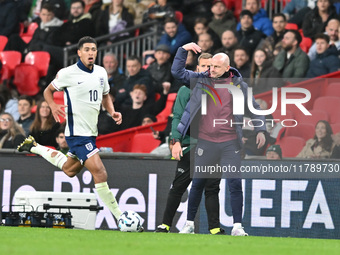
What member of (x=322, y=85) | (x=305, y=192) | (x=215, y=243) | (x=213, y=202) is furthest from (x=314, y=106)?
(x=215, y=243)

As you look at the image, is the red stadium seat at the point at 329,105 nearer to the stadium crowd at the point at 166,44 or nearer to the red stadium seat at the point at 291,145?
the red stadium seat at the point at 291,145

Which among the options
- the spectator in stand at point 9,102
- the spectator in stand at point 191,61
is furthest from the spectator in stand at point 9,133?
the spectator in stand at point 191,61

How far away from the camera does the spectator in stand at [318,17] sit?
16.6 meters

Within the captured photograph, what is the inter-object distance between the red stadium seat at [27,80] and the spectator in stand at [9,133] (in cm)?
308

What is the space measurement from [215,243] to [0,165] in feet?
16.8

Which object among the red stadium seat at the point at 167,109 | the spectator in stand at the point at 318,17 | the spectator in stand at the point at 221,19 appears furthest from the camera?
the spectator in stand at the point at 221,19

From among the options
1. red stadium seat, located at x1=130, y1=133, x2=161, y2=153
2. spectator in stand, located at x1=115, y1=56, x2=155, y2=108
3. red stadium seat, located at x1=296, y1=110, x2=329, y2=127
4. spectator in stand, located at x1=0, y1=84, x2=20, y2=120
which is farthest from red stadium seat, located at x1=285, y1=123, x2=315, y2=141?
spectator in stand, located at x1=0, y1=84, x2=20, y2=120

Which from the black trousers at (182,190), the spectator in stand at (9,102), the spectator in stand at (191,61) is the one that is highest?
the spectator in stand at (191,61)

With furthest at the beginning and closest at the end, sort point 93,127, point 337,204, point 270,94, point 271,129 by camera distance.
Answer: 1. point 270,94
2. point 271,129
3. point 337,204
4. point 93,127

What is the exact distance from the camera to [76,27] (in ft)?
61.5

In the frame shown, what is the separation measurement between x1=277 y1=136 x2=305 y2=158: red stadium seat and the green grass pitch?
14.0 ft

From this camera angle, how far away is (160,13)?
1855 centimetres

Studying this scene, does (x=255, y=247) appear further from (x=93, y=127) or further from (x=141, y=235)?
(x=93, y=127)

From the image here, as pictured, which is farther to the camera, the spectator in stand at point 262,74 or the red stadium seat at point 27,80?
the red stadium seat at point 27,80
